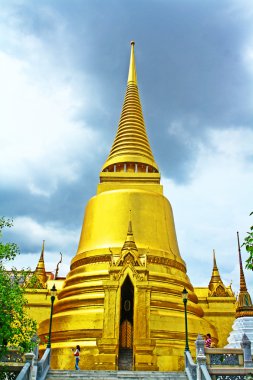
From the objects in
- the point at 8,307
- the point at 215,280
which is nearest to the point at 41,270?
the point at 215,280

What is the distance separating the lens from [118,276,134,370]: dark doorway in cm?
1883

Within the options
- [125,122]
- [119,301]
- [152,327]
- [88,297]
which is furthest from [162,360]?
[125,122]

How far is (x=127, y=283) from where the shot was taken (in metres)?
19.7

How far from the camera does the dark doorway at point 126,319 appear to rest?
741 inches

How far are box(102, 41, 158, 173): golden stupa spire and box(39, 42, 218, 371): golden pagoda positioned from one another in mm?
82

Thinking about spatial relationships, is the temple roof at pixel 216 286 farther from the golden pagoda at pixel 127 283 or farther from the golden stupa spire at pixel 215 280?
the golden pagoda at pixel 127 283

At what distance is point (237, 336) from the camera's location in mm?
18234

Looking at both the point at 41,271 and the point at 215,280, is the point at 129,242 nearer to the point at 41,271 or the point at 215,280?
the point at 215,280

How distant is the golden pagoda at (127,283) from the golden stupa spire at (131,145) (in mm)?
82

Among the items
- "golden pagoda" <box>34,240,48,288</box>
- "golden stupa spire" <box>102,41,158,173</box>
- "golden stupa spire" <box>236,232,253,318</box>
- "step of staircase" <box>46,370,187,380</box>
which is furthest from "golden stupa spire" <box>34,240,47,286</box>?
"step of staircase" <box>46,370,187,380</box>

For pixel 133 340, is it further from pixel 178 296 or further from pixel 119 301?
pixel 178 296

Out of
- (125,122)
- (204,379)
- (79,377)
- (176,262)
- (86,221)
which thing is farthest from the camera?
(125,122)

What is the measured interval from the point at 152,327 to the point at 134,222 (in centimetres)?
658

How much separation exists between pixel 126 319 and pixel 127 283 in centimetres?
166
